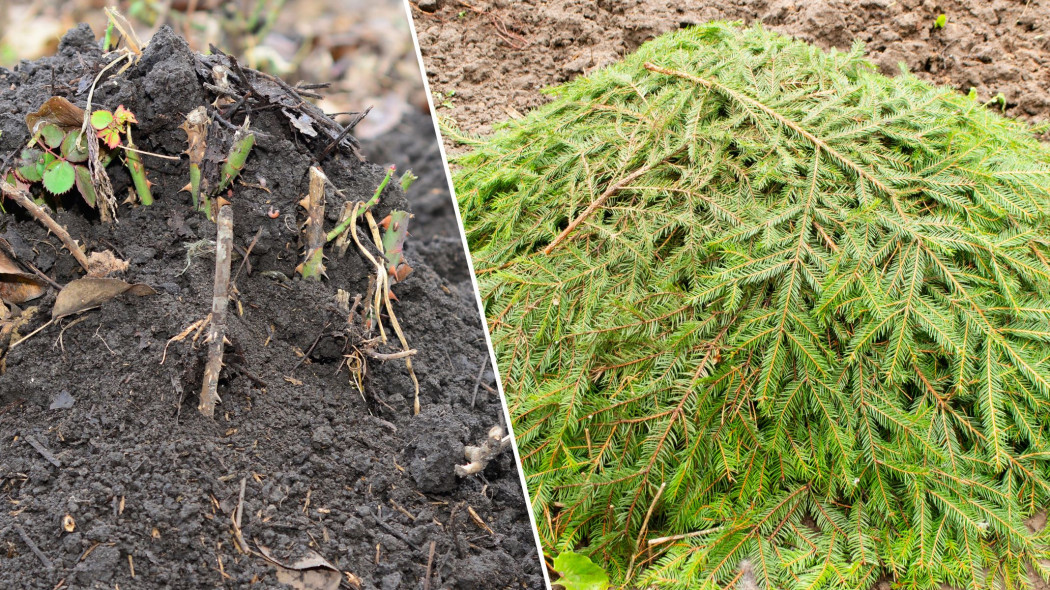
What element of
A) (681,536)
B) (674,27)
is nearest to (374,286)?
(681,536)

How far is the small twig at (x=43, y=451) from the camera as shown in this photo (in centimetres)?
146

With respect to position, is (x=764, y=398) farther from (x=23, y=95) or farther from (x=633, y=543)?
→ (x=23, y=95)

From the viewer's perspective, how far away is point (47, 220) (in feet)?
5.35

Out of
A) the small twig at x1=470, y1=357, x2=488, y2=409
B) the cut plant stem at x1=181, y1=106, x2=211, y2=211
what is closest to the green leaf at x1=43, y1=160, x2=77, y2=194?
the cut plant stem at x1=181, y1=106, x2=211, y2=211

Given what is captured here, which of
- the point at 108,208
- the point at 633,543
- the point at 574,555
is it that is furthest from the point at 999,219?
the point at 108,208

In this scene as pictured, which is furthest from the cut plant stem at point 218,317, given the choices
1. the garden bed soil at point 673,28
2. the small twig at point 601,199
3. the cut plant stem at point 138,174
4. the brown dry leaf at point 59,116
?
the garden bed soil at point 673,28

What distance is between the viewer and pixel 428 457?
1.66 m

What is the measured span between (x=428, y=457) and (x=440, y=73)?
107 inches

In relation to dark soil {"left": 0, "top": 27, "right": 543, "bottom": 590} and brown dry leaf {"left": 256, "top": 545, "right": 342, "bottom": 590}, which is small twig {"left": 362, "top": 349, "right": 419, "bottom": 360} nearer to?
dark soil {"left": 0, "top": 27, "right": 543, "bottom": 590}

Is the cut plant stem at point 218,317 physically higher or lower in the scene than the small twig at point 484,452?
higher

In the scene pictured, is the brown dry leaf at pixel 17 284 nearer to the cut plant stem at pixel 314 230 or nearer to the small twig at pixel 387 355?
the cut plant stem at pixel 314 230

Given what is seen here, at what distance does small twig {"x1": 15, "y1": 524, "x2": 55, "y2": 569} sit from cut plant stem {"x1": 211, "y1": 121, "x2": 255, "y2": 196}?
0.80 m

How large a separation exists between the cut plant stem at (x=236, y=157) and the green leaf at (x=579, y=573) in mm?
1242

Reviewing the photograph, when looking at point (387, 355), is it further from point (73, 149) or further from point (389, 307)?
point (73, 149)
